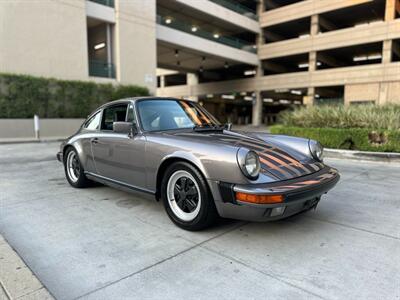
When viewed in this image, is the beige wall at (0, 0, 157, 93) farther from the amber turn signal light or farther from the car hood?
the amber turn signal light

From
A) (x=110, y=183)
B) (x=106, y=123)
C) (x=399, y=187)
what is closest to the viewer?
(x=110, y=183)

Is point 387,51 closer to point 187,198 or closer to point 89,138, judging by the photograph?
point 89,138

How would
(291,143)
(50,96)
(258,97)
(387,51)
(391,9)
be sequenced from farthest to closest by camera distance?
(258,97) → (387,51) → (391,9) → (50,96) → (291,143)

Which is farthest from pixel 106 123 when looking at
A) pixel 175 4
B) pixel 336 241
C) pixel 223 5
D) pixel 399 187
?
pixel 223 5

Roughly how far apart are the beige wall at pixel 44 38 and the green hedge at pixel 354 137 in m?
13.3

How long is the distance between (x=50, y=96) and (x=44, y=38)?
308 centimetres

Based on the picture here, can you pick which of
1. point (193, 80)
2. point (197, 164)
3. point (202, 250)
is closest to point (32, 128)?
point (197, 164)

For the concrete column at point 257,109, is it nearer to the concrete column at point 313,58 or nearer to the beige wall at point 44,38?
the concrete column at point 313,58

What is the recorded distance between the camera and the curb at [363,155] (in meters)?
7.15

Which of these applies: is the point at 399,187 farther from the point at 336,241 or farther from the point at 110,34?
the point at 110,34

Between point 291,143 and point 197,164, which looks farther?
point 291,143

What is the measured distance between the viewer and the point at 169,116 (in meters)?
3.84

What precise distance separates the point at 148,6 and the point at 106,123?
17.8 meters

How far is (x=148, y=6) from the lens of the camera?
19375mm
